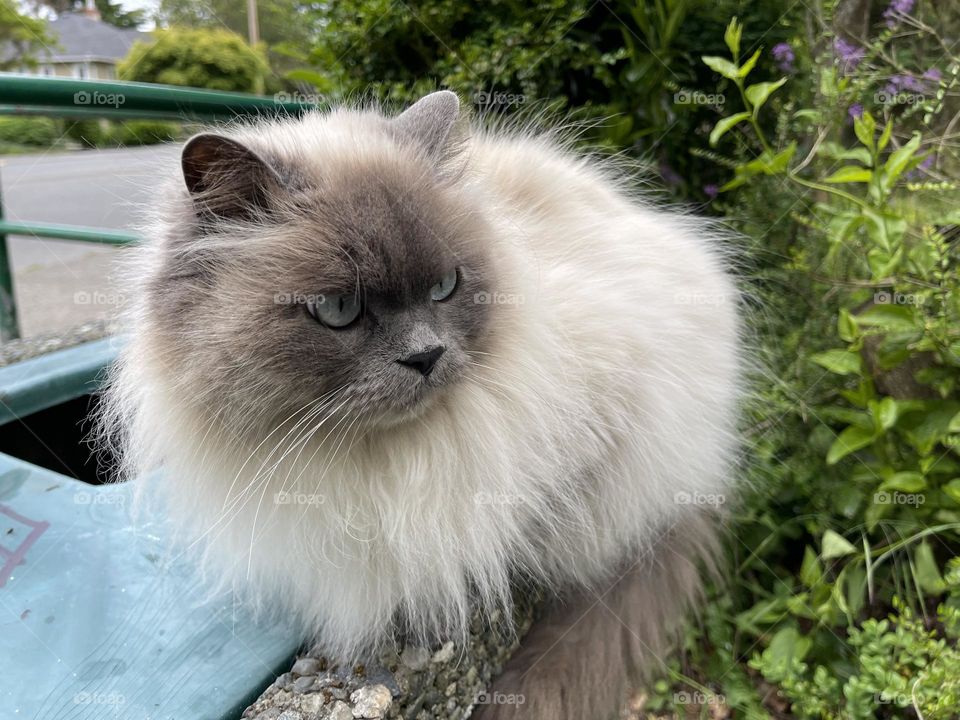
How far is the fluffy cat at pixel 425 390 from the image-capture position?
99cm

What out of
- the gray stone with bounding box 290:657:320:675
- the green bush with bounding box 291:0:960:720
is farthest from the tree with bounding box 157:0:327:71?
the gray stone with bounding box 290:657:320:675

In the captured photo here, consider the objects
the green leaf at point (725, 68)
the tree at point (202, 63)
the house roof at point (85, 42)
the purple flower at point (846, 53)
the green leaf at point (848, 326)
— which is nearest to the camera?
the green leaf at point (848, 326)

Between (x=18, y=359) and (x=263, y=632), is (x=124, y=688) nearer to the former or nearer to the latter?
(x=263, y=632)

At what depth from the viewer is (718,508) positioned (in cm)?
173

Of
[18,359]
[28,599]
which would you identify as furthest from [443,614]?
[18,359]

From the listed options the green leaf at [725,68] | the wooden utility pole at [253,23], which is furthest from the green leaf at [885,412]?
the wooden utility pole at [253,23]

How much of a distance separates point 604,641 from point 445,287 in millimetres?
919

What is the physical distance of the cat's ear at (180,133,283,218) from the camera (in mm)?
936

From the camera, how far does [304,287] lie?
0.96 m

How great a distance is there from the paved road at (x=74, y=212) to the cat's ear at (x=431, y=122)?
44 centimetres

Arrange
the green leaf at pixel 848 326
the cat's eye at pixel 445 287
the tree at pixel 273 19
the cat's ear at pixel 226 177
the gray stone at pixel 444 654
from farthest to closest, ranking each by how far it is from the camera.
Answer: the tree at pixel 273 19, the green leaf at pixel 848 326, the gray stone at pixel 444 654, the cat's eye at pixel 445 287, the cat's ear at pixel 226 177

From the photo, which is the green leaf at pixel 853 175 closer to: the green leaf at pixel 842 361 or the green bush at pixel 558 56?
the green leaf at pixel 842 361

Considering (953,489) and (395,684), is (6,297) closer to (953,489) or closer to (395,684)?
(395,684)

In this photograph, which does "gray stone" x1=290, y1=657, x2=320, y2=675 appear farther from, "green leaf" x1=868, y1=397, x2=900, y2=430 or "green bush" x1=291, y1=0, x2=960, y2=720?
"green leaf" x1=868, y1=397, x2=900, y2=430
